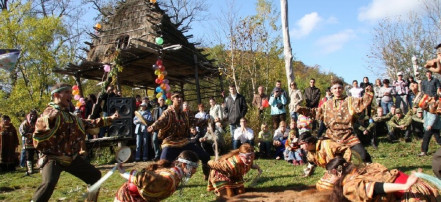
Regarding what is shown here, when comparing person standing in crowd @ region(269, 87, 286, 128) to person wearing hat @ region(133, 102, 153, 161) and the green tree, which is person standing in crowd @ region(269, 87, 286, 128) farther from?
the green tree

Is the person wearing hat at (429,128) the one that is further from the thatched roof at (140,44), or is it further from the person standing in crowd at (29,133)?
the person standing in crowd at (29,133)

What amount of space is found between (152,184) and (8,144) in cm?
885

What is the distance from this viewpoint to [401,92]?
39.9 feet

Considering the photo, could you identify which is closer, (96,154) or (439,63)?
(439,63)

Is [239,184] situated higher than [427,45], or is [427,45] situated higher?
[427,45]

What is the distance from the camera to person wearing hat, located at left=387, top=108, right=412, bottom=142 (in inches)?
423

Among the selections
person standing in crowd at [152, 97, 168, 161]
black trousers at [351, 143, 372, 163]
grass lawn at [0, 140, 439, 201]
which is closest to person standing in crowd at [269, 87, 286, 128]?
grass lawn at [0, 140, 439, 201]

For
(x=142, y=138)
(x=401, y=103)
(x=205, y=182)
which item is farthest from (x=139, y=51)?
(x=401, y=103)

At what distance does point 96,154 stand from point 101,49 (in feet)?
17.1

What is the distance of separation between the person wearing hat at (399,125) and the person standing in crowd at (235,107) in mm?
4284

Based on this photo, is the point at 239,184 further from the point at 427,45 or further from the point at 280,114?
the point at 427,45

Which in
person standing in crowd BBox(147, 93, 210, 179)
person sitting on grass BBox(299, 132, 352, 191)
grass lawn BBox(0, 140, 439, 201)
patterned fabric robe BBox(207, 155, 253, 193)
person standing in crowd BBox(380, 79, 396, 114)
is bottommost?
grass lawn BBox(0, 140, 439, 201)

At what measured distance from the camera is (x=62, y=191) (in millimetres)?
7137

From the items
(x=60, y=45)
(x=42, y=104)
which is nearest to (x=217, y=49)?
(x=60, y=45)
